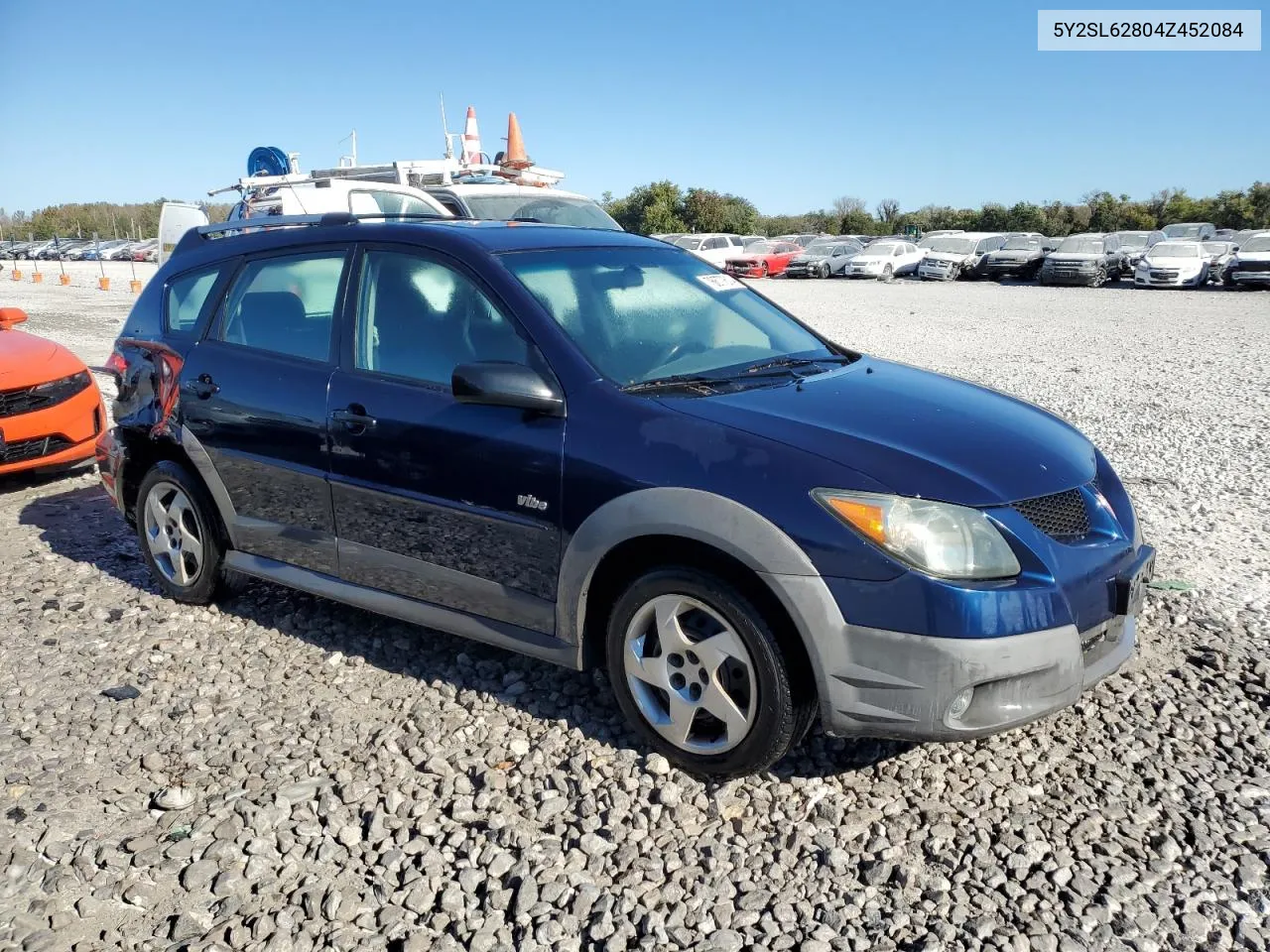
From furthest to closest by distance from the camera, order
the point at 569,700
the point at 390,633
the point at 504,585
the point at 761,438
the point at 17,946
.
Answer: the point at 390,633
the point at 569,700
the point at 504,585
the point at 761,438
the point at 17,946

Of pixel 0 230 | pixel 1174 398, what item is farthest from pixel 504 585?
pixel 0 230

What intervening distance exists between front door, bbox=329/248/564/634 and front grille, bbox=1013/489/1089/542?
147 centimetres

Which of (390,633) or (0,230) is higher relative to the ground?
(0,230)

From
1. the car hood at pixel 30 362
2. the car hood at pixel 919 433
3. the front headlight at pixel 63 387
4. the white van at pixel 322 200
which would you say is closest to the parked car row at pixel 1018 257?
the white van at pixel 322 200

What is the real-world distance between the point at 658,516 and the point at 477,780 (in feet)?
3.50

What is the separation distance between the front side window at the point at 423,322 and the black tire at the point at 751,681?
37.5 inches

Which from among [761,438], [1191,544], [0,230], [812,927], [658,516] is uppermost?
[0,230]

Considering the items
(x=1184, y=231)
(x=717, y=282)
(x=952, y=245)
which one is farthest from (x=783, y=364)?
(x=1184, y=231)

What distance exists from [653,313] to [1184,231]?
127 feet

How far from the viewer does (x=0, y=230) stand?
87438 mm

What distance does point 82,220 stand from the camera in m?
89.8

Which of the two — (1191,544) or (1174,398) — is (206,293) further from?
(1174,398)

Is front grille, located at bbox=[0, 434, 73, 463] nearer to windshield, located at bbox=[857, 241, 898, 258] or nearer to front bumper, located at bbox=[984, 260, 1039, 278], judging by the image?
windshield, located at bbox=[857, 241, 898, 258]

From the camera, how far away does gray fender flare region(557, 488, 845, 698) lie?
2.84 meters
